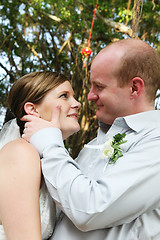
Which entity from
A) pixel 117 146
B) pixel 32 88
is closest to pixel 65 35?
pixel 32 88

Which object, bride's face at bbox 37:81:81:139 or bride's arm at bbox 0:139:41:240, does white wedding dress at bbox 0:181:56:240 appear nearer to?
bride's arm at bbox 0:139:41:240

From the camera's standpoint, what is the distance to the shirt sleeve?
0.98 meters

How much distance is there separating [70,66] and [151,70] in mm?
5682

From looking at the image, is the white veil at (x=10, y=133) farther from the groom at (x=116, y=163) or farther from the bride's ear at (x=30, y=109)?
the groom at (x=116, y=163)

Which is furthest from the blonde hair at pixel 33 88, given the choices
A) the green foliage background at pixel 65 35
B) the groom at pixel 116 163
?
the green foliage background at pixel 65 35

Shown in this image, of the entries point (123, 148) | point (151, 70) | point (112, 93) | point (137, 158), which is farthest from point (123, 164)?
point (151, 70)

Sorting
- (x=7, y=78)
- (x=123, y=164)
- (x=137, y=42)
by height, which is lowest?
(x=7, y=78)

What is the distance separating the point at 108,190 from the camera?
0.98 meters

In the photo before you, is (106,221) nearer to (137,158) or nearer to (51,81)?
(137,158)

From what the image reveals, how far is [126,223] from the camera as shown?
42.4 inches

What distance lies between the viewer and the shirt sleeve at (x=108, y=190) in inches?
38.4

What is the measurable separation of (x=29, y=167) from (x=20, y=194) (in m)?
0.12

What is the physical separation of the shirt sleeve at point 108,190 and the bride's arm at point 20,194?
10cm

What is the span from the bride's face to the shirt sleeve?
0.48 meters
